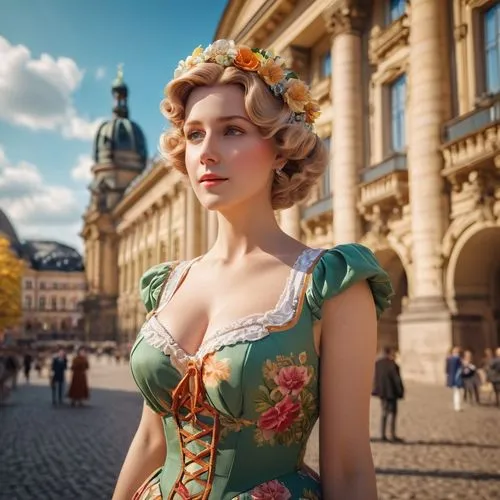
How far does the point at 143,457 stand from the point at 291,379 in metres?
0.66

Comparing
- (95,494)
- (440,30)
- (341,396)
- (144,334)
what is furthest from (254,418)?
(440,30)

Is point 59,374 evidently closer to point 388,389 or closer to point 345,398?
point 388,389

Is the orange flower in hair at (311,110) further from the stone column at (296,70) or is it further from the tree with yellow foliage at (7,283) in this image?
the tree with yellow foliage at (7,283)

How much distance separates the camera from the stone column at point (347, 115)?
2250cm

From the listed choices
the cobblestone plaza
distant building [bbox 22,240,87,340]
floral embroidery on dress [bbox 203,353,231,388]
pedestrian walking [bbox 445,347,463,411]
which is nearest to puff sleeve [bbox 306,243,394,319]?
floral embroidery on dress [bbox 203,353,231,388]

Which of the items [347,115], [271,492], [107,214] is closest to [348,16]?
[347,115]

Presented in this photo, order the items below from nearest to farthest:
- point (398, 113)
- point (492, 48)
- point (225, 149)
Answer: point (225, 149) < point (492, 48) < point (398, 113)

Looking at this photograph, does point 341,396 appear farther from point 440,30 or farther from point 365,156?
point 365,156

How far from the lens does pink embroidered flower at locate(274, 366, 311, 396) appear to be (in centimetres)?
177

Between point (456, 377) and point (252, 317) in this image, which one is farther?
point (456, 377)

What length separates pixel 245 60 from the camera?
6.79 ft

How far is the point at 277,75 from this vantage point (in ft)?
6.77

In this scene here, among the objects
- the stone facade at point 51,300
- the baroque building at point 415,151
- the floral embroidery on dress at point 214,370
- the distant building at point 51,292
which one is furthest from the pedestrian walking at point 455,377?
the stone facade at point 51,300

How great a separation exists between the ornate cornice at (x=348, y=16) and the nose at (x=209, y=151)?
22533 mm
